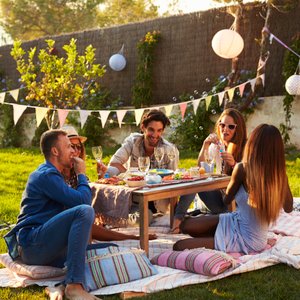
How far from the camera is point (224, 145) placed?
16.2 feet

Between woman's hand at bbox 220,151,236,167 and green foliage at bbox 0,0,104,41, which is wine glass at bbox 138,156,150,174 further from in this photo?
green foliage at bbox 0,0,104,41

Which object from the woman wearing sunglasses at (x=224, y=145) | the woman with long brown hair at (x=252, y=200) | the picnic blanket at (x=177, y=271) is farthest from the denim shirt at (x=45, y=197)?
A: the woman wearing sunglasses at (x=224, y=145)

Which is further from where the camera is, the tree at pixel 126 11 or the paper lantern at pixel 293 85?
the tree at pixel 126 11

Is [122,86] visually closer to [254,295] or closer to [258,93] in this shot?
[258,93]

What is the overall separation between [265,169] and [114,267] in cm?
120

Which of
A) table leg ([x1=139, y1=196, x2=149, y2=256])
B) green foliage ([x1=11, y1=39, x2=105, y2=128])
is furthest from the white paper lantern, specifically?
table leg ([x1=139, y1=196, x2=149, y2=256])

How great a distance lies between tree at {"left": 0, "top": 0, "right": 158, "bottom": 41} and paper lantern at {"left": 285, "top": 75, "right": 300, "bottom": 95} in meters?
18.5

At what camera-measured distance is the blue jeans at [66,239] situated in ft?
11.0

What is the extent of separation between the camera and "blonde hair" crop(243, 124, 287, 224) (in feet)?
12.4

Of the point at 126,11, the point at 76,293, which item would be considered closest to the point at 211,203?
the point at 76,293

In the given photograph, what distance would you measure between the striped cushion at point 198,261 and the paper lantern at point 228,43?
597cm

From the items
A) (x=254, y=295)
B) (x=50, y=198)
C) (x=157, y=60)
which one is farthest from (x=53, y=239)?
(x=157, y=60)

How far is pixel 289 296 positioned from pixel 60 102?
7.99 metres

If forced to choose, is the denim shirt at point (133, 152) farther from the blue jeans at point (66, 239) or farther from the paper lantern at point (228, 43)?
the paper lantern at point (228, 43)
